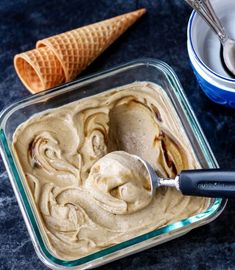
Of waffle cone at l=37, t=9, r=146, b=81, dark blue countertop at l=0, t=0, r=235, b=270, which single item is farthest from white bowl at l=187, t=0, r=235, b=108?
waffle cone at l=37, t=9, r=146, b=81

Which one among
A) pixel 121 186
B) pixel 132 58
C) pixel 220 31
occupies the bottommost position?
pixel 121 186

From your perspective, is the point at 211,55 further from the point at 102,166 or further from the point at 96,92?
the point at 102,166

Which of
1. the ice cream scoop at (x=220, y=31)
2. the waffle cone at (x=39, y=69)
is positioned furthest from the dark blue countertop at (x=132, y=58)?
the ice cream scoop at (x=220, y=31)

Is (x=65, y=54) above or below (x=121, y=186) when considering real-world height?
above

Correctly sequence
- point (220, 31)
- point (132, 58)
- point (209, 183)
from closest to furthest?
1. point (209, 183)
2. point (220, 31)
3. point (132, 58)

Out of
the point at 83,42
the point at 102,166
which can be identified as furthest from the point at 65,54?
the point at 102,166

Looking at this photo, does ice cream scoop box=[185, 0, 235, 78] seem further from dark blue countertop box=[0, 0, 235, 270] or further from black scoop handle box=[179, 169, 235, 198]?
black scoop handle box=[179, 169, 235, 198]

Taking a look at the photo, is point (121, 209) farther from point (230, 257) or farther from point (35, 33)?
point (35, 33)

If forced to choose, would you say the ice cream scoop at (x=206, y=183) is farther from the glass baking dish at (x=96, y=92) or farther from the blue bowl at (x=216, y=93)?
the blue bowl at (x=216, y=93)
